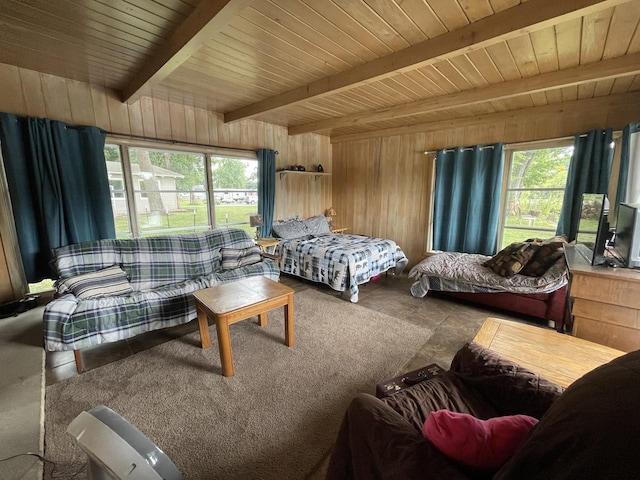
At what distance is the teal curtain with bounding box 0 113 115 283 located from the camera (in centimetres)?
258

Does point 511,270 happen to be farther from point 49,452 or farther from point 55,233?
point 55,233

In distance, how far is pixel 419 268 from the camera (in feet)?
11.3

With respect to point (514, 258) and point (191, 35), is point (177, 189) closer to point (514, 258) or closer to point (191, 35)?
point (191, 35)

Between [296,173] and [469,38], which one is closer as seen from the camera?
[469,38]

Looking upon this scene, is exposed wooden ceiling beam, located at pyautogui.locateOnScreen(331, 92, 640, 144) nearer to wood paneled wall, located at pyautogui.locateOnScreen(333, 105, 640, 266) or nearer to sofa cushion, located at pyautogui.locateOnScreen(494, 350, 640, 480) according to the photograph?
wood paneled wall, located at pyautogui.locateOnScreen(333, 105, 640, 266)

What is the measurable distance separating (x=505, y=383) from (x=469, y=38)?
6.59 ft

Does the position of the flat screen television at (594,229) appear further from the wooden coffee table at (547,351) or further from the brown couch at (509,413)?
the brown couch at (509,413)

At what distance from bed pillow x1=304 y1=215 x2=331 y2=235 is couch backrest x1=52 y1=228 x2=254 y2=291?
1.43 metres

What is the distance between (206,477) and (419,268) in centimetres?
288

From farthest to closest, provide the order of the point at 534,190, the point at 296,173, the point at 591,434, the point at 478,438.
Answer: the point at 296,173 < the point at 534,190 < the point at 478,438 < the point at 591,434

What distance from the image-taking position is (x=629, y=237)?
2.01 m

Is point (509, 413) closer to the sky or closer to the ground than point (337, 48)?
closer to the ground

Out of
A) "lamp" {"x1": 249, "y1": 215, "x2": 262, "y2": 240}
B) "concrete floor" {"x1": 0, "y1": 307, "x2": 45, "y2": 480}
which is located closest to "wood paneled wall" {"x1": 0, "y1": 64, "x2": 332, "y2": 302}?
"concrete floor" {"x1": 0, "y1": 307, "x2": 45, "y2": 480}

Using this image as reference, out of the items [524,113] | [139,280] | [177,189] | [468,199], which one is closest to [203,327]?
[139,280]
